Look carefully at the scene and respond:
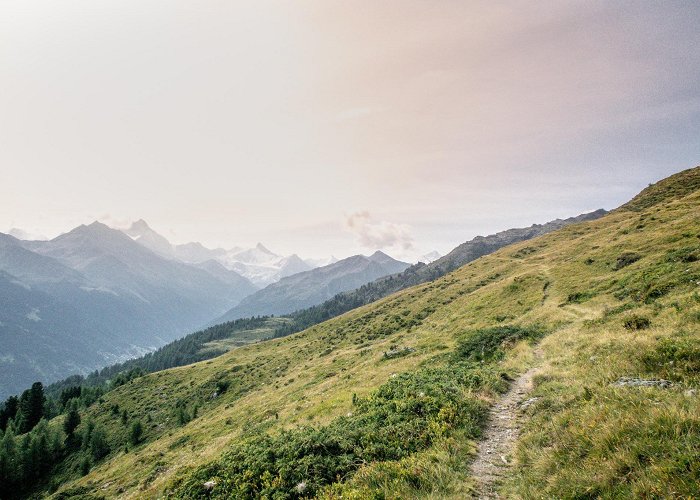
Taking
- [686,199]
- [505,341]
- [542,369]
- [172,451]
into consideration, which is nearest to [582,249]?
[686,199]

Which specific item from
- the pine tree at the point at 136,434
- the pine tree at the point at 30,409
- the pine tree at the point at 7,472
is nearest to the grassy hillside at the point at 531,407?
the pine tree at the point at 136,434

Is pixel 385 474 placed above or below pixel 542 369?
above

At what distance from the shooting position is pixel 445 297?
68.0 m

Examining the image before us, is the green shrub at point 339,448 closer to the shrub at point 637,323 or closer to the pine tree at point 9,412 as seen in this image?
the shrub at point 637,323

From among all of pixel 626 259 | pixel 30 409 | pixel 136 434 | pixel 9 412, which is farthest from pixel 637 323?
pixel 9 412

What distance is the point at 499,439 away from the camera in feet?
40.2

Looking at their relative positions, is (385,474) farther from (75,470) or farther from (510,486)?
(75,470)

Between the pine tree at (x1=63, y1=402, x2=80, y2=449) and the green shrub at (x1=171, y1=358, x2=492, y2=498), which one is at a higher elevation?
the green shrub at (x1=171, y1=358, x2=492, y2=498)

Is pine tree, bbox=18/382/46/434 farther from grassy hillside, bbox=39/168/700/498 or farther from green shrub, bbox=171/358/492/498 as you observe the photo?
green shrub, bbox=171/358/492/498

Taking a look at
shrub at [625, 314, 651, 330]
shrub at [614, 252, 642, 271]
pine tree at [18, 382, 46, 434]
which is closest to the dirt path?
shrub at [625, 314, 651, 330]

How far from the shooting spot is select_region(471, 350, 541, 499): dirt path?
32.3ft

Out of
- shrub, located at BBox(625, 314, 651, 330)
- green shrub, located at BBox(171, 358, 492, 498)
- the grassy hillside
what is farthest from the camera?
shrub, located at BBox(625, 314, 651, 330)

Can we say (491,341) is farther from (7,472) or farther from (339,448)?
(7,472)

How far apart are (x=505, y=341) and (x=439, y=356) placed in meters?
5.65
